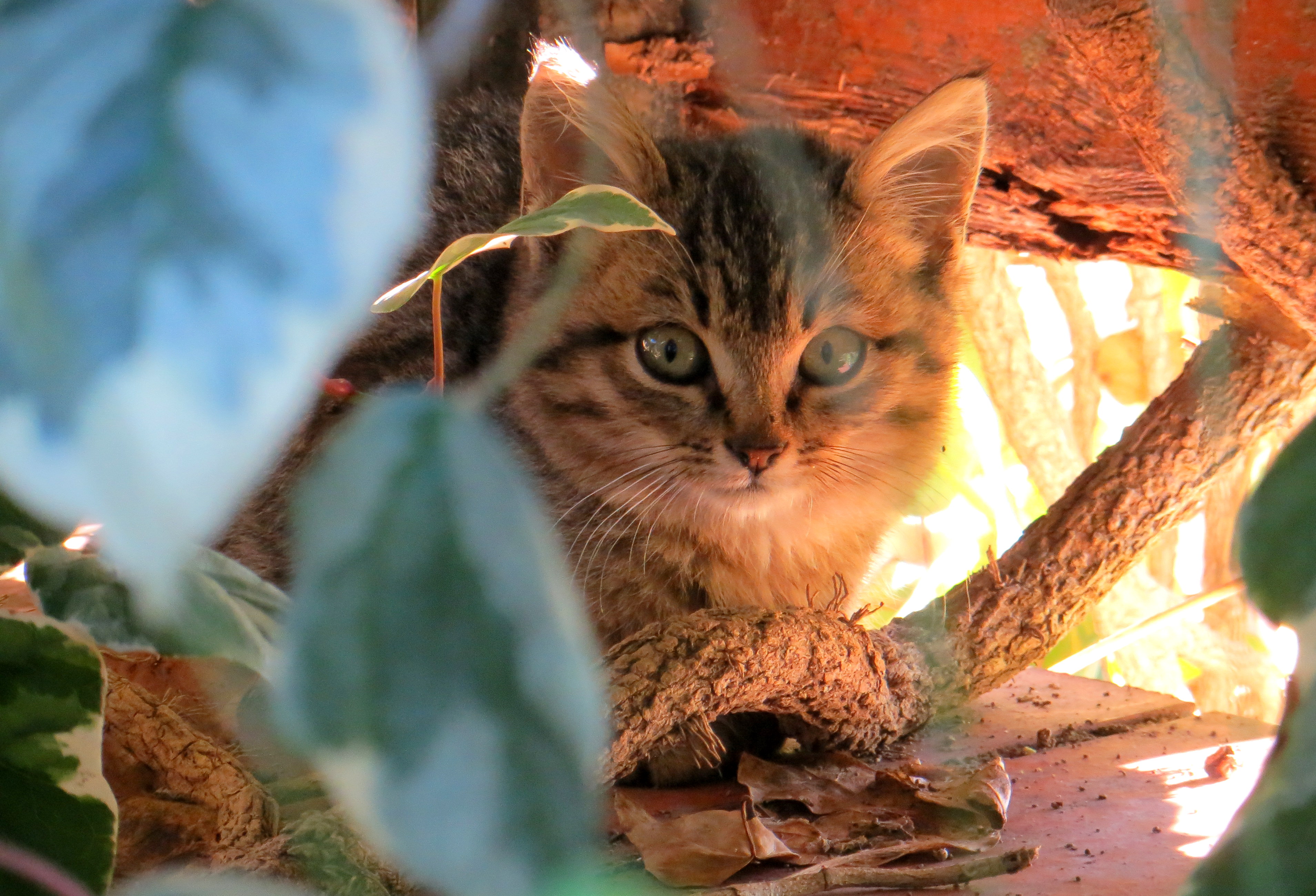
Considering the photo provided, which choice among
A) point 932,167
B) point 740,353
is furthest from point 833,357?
point 932,167

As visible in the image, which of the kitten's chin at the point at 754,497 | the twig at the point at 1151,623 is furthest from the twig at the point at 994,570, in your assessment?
the kitten's chin at the point at 754,497

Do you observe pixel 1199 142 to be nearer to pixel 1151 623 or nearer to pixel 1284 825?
pixel 1151 623

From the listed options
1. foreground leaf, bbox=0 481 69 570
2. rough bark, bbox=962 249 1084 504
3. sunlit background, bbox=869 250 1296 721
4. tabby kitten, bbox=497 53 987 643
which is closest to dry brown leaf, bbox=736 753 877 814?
tabby kitten, bbox=497 53 987 643

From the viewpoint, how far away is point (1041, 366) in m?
2.22

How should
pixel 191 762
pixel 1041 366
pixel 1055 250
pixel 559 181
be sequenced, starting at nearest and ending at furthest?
pixel 191 762 → pixel 559 181 → pixel 1055 250 → pixel 1041 366

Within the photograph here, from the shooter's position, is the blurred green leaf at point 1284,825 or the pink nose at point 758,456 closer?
the blurred green leaf at point 1284,825

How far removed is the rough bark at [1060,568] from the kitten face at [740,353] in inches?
7.9

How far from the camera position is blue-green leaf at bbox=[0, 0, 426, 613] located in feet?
0.56

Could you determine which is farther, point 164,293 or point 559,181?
point 559,181

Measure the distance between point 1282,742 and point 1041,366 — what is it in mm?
2099

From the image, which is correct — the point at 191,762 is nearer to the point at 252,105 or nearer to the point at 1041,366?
the point at 252,105

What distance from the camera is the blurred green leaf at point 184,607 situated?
0.98 feet

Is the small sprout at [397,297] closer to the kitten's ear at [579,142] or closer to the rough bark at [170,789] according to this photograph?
the rough bark at [170,789]

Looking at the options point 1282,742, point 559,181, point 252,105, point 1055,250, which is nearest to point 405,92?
point 252,105
